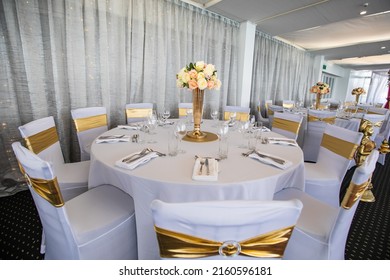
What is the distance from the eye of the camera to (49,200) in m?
0.97

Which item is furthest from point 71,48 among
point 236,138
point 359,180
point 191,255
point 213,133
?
point 359,180

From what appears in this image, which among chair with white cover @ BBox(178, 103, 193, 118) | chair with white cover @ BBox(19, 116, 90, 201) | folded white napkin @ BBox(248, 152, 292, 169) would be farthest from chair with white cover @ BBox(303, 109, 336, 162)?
chair with white cover @ BBox(19, 116, 90, 201)

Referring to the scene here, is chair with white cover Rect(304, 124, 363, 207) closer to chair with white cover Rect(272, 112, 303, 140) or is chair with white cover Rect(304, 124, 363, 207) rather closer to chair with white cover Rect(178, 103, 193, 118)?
chair with white cover Rect(272, 112, 303, 140)

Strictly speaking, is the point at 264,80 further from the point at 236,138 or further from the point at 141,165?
the point at 141,165

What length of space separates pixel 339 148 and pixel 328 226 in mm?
968

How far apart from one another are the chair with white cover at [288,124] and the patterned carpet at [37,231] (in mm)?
1118

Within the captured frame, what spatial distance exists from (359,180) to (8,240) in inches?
101

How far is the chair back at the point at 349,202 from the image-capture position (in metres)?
0.94

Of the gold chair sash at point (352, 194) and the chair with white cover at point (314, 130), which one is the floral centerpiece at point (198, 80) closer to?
the gold chair sash at point (352, 194)

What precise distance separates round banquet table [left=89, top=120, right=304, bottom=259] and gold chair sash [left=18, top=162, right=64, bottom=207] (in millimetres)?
333

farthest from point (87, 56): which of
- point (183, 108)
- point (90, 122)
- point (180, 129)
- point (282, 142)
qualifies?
point (282, 142)

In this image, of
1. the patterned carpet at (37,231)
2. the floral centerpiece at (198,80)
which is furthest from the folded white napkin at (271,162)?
the patterned carpet at (37,231)

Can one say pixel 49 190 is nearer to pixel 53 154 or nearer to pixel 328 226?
pixel 53 154
